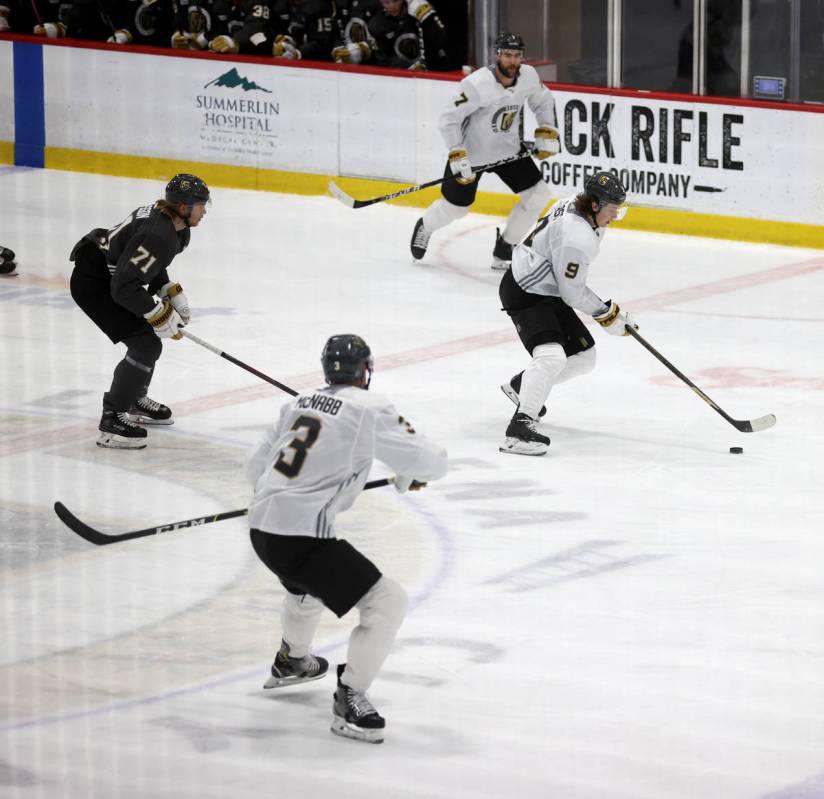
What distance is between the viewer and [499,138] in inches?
383

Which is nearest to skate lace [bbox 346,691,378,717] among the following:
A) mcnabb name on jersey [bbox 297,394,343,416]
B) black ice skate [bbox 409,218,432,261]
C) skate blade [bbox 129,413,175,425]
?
mcnabb name on jersey [bbox 297,394,343,416]

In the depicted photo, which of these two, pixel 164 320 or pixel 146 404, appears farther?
pixel 146 404

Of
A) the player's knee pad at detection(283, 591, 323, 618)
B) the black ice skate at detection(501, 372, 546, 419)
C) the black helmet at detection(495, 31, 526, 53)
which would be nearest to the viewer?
the player's knee pad at detection(283, 591, 323, 618)

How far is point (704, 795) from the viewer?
3.99 metres

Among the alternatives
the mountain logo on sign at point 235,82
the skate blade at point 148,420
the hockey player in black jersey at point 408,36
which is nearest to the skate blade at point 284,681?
the skate blade at point 148,420

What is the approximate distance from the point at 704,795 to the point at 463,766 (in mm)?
547

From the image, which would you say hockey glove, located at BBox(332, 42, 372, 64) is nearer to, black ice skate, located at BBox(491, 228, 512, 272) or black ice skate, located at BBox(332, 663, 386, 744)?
black ice skate, located at BBox(491, 228, 512, 272)

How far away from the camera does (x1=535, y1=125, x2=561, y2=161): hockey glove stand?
31.8 ft

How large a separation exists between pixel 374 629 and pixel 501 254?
5751 mm

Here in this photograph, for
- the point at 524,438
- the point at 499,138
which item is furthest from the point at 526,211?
the point at 524,438

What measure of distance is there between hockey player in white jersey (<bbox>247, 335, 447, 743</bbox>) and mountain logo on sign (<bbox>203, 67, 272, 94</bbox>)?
7765mm

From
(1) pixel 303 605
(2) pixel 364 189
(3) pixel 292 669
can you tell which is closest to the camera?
(1) pixel 303 605

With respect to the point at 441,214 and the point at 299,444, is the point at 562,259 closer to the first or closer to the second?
the point at 299,444

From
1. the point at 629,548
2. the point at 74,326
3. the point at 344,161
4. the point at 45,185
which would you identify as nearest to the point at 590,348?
the point at 629,548
